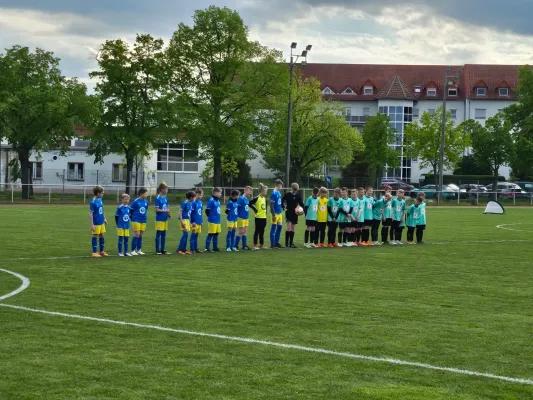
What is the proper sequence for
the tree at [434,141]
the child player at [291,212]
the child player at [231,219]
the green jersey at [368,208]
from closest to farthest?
the child player at [231,219] < the child player at [291,212] < the green jersey at [368,208] < the tree at [434,141]

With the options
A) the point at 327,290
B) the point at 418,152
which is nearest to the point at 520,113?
the point at 418,152

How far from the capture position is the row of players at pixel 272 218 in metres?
20.6

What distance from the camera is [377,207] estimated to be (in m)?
26.1

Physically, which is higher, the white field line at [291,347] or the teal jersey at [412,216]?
the teal jersey at [412,216]

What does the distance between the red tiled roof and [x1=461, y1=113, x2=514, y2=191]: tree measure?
80.7ft

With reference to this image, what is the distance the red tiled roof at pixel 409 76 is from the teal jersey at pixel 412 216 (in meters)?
82.9

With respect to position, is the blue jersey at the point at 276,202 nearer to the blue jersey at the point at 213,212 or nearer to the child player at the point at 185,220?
the blue jersey at the point at 213,212

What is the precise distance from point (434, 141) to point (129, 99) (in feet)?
115

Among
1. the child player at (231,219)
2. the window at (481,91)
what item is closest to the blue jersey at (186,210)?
the child player at (231,219)

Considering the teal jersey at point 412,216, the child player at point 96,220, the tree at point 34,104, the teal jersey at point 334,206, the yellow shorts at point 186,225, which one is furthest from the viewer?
the tree at point 34,104

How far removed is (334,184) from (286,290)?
69996 millimetres

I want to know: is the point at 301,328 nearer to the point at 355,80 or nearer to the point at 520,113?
the point at 520,113

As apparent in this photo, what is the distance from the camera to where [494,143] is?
82.2 meters

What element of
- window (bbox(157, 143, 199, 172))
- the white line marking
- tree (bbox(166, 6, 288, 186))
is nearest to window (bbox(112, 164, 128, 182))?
window (bbox(157, 143, 199, 172))
